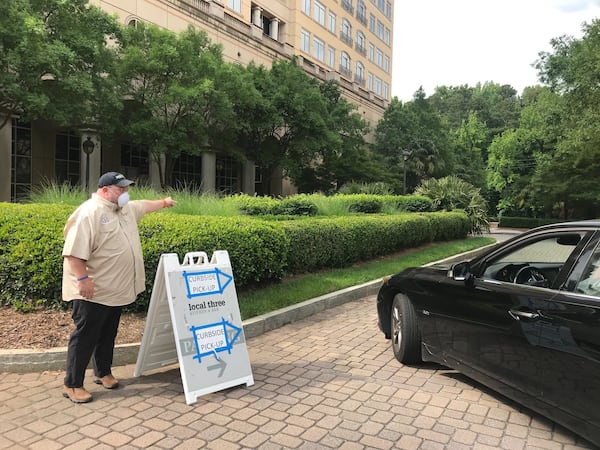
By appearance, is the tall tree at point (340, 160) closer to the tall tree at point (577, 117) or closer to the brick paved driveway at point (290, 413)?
the tall tree at point (577, 117)

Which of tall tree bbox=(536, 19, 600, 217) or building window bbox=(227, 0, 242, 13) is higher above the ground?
building window bbox=(227, 0, 242, 13)

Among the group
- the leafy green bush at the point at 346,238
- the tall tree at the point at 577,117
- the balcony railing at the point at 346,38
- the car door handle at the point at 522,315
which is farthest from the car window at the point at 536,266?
the balcony railing at the point at 346,38

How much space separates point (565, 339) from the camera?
3221 mm

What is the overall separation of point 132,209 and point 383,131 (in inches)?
1796

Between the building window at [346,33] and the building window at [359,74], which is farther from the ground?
the building window at [346,33]

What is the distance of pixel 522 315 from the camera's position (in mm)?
3594

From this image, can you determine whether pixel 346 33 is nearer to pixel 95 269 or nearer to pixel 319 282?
pixel 319 282

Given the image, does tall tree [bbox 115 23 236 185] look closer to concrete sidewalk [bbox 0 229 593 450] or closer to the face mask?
the face mask

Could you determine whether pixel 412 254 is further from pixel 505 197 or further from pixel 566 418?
pixel 505 197

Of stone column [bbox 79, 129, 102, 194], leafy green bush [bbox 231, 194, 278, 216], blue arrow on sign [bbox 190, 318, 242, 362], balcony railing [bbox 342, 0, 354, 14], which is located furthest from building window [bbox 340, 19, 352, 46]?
blue arrow on sign [bbox 190, 318, 242, 362]

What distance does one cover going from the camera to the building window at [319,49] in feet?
145

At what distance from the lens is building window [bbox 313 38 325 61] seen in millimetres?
44234

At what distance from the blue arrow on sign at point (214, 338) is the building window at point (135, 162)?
25267 millimetres

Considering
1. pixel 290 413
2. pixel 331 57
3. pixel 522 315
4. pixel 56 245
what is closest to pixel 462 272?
pixel 522 315
